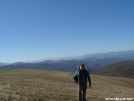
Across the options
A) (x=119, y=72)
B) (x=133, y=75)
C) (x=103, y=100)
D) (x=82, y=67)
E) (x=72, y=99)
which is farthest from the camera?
(x=119, y=72)

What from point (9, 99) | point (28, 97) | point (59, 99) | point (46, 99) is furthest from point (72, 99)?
point (9, 99)

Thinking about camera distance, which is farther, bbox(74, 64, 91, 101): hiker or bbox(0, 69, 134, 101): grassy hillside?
bbox(0, 69, 134, 101): grassy hillside

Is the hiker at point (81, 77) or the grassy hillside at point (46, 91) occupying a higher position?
the hiker at point (81, 77)

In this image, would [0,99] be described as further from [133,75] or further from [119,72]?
[119,72]

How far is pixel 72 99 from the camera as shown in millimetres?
18016

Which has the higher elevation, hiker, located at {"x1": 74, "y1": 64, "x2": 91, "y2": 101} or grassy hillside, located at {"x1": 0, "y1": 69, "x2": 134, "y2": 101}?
hiker, located at {"x1": 74, "y1": 64, "x2": 91, "y2": 101}

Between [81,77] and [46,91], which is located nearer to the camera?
[81,77]

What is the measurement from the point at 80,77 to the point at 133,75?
170608 mm

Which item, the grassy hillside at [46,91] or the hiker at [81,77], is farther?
the grassy hillside at [46,91]

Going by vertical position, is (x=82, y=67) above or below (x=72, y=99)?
above

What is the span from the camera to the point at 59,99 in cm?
1759

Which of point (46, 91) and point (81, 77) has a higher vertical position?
point (81, 77)

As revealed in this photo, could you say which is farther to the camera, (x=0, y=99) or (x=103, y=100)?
(x=103, y=100)

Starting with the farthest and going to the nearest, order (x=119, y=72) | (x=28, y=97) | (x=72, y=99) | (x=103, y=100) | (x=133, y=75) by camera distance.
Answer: (x=119, y=72), (x=133, y=75), (x=103, y=100), (x=72, y=99), (x=28, y=97)
